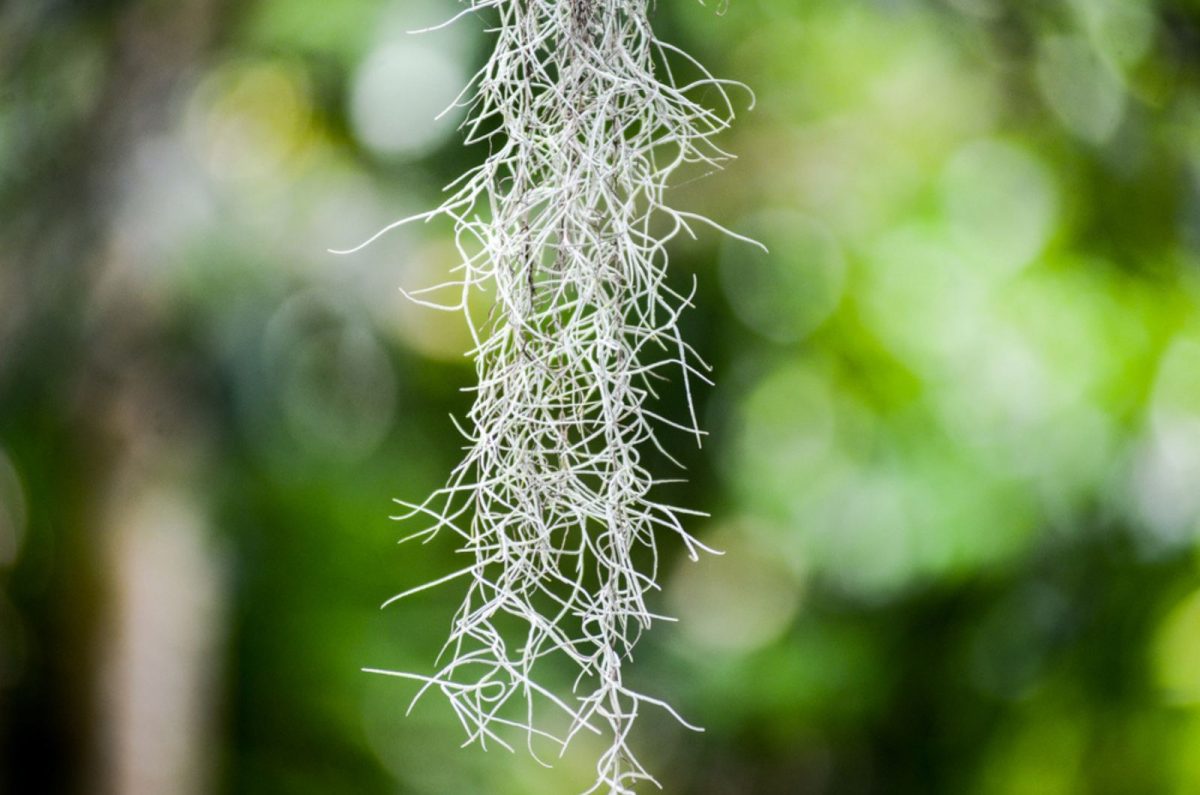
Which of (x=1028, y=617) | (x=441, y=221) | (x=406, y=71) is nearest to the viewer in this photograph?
(x=406, y=71)

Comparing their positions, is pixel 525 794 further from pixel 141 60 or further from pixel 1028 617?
pixel 141 60

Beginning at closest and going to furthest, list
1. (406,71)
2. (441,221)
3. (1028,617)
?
(406,71) → (441,221) → (1028,617)

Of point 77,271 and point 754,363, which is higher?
point 77,271

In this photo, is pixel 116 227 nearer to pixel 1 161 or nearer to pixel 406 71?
pixel 1 161

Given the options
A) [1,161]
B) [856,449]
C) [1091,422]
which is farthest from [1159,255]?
[1,161]

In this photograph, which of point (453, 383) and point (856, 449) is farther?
point (453, 383)

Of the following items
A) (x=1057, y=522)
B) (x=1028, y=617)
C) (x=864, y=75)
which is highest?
(x=864, y=75)

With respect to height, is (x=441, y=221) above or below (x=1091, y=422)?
above

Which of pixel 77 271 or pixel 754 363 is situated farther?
pixel 754 363
